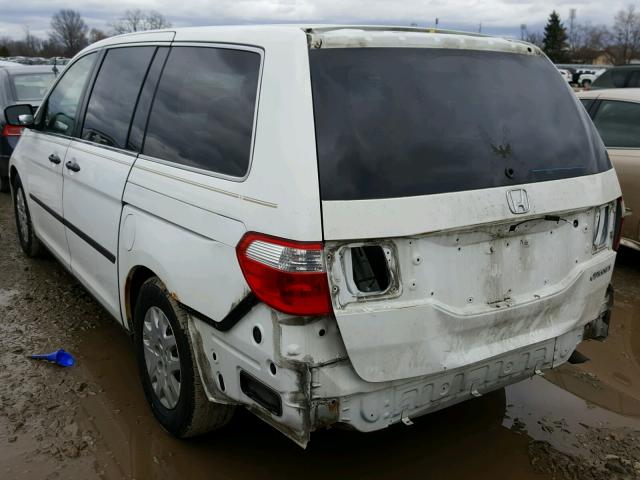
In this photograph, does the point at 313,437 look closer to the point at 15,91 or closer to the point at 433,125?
the point at 433,125

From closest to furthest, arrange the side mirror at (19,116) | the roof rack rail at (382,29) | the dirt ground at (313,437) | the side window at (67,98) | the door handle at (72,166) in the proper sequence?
the roof rack rail at (382,29), the dirt ground at (313,437), the door handle at (72,166), the side window at (67,98), the side mirror at (19,116)

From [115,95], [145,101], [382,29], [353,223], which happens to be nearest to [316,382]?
[353,223]

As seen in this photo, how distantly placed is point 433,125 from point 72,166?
236cm

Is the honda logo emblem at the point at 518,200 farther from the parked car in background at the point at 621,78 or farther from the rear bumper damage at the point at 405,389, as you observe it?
the parked car in background at the point at 621,78

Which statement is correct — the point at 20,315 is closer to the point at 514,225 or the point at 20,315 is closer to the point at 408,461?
the point at 408,461

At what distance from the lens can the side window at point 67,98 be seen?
13.3ft

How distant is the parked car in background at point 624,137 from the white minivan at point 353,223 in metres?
2.84

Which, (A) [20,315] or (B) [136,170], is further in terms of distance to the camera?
(A) [20,315]

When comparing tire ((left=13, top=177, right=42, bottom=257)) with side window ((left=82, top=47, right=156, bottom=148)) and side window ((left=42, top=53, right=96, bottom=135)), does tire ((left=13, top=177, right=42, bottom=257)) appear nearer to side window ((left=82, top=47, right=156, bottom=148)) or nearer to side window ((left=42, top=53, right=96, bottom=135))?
side window ((left=42, top=53, right=96, bottom=135))

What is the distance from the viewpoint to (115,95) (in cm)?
350

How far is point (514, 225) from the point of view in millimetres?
2467

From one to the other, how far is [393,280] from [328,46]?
0.90 m

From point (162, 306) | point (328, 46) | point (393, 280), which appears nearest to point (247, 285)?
point (393, 280)

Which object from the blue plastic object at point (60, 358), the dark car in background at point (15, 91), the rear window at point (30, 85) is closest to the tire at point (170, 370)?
the blue plastic object at point (60, 358)
